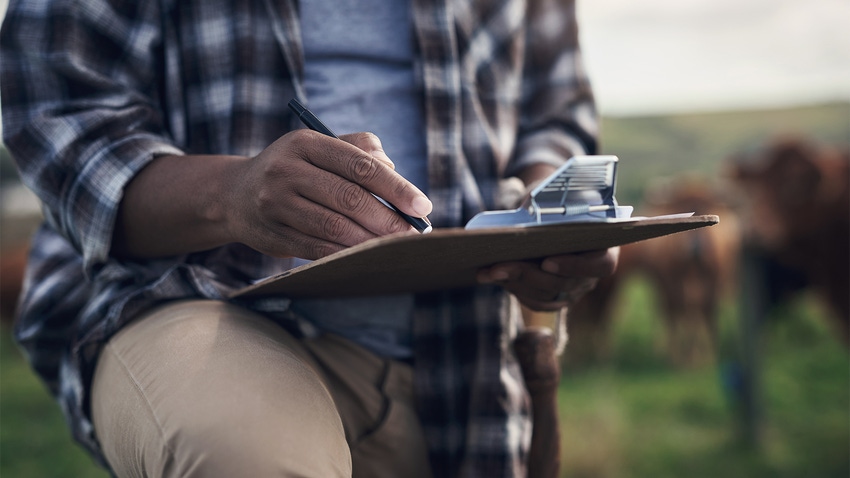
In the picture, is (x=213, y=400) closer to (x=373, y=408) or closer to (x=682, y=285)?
(x=373, y=408)

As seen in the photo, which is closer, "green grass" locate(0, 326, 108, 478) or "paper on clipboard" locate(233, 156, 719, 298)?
"paper on clipboard" locate(233, 156, 719, 298)

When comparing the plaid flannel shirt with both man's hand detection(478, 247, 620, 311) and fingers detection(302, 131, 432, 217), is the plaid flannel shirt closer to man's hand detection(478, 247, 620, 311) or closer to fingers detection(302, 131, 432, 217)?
man's hand detection(478, 247, 620, 311)

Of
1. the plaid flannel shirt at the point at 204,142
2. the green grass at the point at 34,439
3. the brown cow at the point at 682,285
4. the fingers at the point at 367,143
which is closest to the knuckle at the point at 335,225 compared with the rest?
the fingers at the point at 367,143

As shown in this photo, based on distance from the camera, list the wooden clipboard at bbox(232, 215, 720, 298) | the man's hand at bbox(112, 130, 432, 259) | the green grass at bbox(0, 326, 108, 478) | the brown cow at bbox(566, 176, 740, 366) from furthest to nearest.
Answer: the brown cow at bbox(566, 176, 740, 366)
the green grass at bbox(0, 326, 108, 478)
the man's hand at bbox(112, 130, 432, 259)
the wooden clipboard at bbox(232, 215, 720, 298)

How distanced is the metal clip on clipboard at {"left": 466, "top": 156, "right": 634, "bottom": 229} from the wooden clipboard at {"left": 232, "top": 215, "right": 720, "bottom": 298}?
0.03 m

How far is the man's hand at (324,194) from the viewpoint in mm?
888

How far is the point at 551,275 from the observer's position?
3.80 feet

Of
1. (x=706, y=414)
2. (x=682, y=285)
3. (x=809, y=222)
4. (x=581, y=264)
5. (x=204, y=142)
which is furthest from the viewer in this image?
(x=682, y=285)

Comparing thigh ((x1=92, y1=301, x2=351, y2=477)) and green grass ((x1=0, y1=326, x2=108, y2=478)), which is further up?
thigh ((x1=92, y1=301, x2=351, y2=477))

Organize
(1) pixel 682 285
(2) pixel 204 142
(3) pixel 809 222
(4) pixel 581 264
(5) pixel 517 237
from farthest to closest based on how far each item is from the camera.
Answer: (1) pixel 682 285 → (3) pixel 809 222 → (2) pixel 204 142 → (4) pixel 581 264 → (5) pixel 517 237

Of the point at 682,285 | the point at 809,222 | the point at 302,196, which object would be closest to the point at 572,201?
the point at 302,196

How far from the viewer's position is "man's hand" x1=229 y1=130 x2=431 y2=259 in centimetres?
89

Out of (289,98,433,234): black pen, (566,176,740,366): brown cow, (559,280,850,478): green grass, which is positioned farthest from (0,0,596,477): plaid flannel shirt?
(566,176,740,366): brown cow

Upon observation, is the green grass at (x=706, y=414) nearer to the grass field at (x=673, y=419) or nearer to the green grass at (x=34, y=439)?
the grass field at (x=673, y=419)
